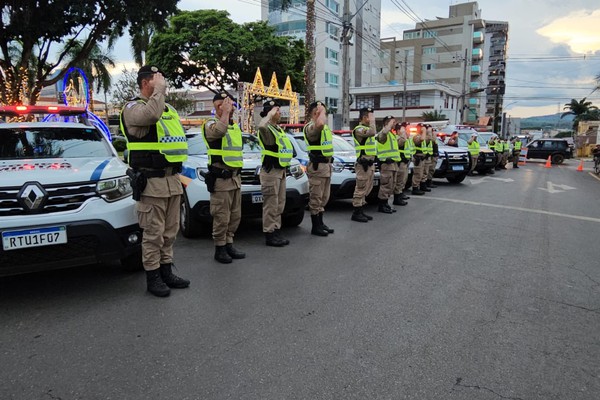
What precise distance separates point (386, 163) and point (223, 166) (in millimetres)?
4106

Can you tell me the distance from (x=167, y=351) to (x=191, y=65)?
2746 centimetres

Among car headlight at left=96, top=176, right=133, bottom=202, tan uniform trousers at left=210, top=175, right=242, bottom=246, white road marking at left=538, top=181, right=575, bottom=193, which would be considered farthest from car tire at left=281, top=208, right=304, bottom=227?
white road marking at left=538, top=181, right=575, bottom=193

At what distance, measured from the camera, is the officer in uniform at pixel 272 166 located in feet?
17.6

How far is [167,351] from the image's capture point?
9.41 ft

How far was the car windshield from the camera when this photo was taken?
14.3 feet

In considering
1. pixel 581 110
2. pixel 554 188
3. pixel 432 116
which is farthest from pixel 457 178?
pixel 581 110

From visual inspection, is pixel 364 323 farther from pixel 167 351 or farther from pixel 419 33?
pixel 419 33

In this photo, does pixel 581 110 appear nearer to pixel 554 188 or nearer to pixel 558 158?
pixel 558 158

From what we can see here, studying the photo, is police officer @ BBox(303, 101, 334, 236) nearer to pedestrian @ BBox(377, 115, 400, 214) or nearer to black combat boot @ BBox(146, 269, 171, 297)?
pedestrian @ BBox(377, 115, 400, 214)

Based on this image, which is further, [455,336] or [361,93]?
[361,93]

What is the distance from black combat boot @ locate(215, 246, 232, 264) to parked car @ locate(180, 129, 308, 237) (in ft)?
2.51

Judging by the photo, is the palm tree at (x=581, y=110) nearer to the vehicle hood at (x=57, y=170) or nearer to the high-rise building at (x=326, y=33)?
the high-rise building at (x=326, y=33)

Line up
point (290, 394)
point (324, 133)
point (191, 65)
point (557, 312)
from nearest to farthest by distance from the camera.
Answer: point (290, 394)
point (557, 312)
point (324, 133)
point (191, 65)

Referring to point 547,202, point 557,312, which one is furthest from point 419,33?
point 557,312
